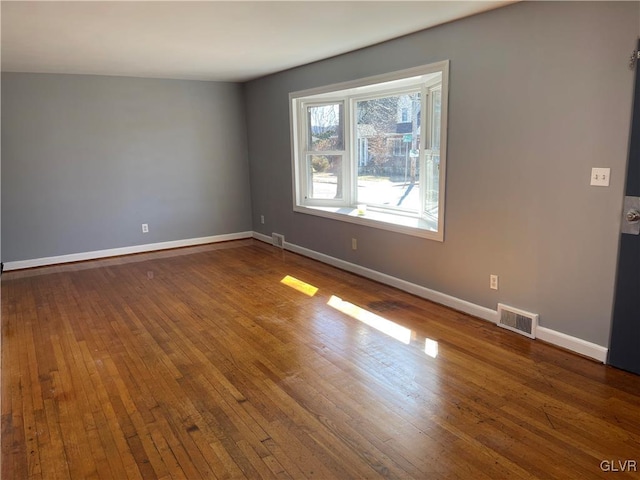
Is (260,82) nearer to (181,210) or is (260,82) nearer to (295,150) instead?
(295,150)

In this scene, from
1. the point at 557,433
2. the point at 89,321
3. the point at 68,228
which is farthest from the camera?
the point at 68,228

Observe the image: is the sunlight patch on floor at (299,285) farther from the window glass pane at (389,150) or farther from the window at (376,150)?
the window glass pane at (389,150)

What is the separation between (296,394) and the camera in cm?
257

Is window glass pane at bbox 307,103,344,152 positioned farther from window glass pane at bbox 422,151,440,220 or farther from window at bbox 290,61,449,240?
window glass pane at bbox 422,151,440,220

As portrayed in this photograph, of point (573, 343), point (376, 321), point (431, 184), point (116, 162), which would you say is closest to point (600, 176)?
point (573, 343)

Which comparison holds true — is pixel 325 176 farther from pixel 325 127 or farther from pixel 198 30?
pixel 198 30

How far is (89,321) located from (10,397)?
116 centimetres

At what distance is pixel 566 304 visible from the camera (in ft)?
9.74

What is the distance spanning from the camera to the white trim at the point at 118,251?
5402mm

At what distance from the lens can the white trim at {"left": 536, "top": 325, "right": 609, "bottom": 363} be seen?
282cm

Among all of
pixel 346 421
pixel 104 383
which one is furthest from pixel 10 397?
pixel 346 421

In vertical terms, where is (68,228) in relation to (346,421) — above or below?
above

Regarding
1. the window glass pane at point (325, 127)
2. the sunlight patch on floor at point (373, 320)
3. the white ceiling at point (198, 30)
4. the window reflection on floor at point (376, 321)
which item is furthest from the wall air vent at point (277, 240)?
the white ceiling at point (198, 30)

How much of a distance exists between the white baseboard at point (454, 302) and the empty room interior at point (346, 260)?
20mm
